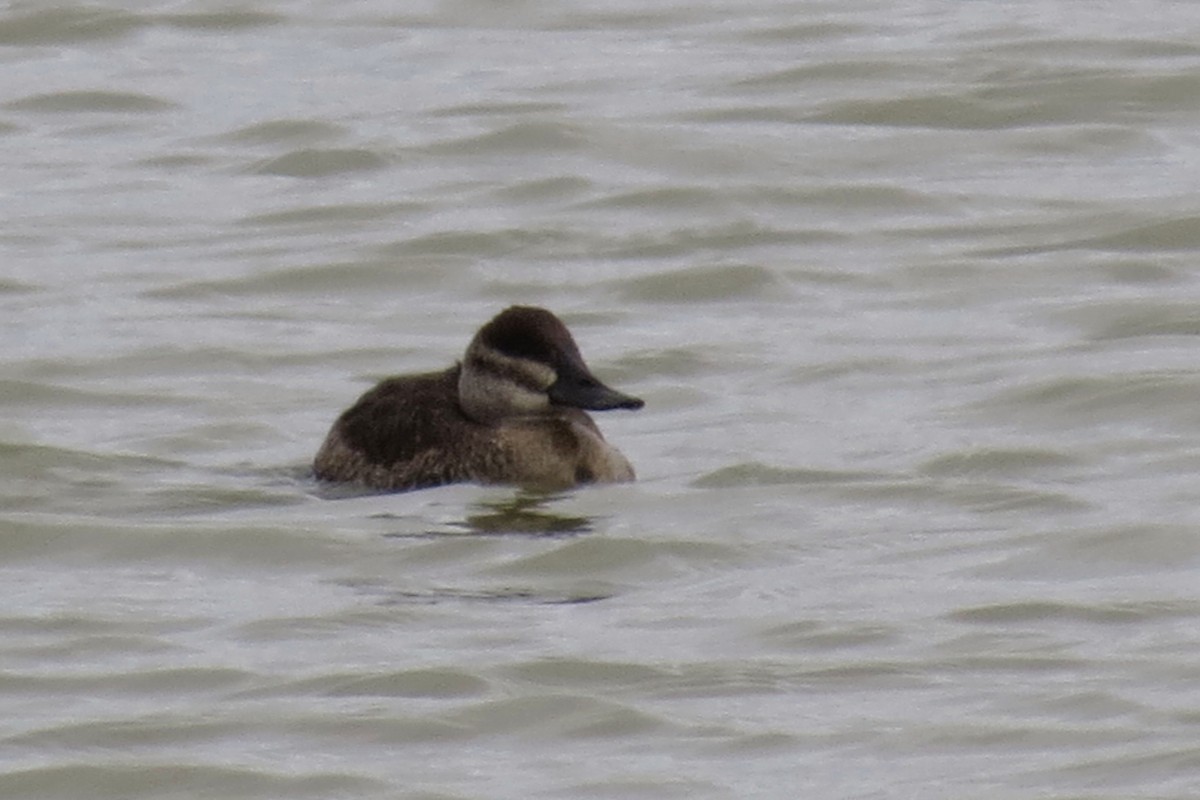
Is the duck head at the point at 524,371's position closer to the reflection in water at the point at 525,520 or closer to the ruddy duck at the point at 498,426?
the ruddy duck at the point at 498,426

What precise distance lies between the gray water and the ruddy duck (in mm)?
142

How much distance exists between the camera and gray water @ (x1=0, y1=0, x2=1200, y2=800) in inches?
354

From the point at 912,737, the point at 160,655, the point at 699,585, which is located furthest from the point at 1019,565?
the point at 160,655

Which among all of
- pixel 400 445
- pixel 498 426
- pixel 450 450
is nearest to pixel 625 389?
pixel 498 426

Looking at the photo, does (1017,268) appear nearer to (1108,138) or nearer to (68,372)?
(1108,138)

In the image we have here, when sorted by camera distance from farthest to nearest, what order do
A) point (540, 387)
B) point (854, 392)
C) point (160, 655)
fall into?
1. point (854, 392)
2. point (540, 387)
3. point (160, 655)

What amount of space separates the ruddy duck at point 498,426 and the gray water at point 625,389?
0.14 m

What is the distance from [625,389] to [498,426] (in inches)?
59.7

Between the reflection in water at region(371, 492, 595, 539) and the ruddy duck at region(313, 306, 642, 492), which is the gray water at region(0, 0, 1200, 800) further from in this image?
the ruddy duck at region(313, 306, 642, 492)

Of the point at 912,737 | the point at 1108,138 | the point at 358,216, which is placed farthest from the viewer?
the point at 1108,138

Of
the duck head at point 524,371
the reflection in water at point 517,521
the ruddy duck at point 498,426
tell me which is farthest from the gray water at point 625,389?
the duck head at point 524,371

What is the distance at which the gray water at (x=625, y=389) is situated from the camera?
29.5ft

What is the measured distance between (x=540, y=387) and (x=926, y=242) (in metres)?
4.26

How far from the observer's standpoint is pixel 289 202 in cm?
1742
